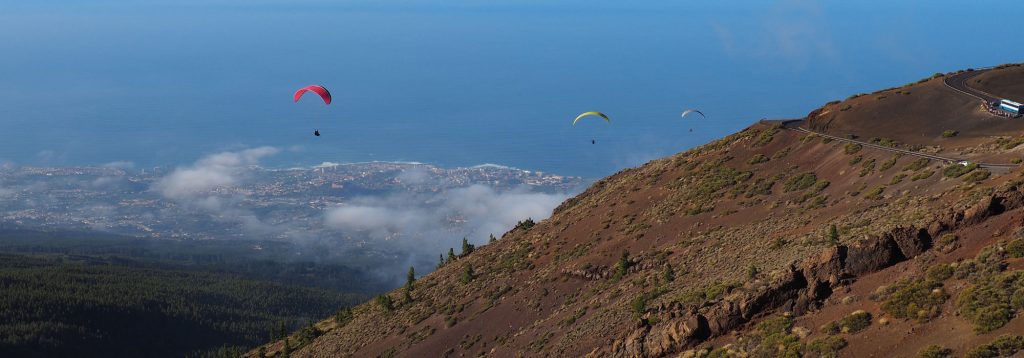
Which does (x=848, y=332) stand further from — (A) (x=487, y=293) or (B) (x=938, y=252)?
(A) (x=487, y=293)

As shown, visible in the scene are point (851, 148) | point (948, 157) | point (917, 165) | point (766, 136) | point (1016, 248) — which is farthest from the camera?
point (766, 136)

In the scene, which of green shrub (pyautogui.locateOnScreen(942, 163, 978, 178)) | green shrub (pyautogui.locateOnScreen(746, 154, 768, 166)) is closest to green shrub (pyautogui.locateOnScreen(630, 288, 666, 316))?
green shrub (pyautogui.locateOnScreen(942, 163, 978, 178))

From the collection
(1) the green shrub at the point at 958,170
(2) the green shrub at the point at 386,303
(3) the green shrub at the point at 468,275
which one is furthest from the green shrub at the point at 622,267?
(2) the green shrub at the point at 386,303

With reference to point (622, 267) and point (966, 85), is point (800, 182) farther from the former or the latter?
point (966, 85)

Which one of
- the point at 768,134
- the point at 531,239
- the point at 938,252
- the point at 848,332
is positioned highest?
the point at 768,134

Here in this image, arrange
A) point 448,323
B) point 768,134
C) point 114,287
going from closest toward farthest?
1. point 448,323
2. point 768,134
3. point 114,287

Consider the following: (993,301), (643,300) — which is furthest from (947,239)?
(643,300)

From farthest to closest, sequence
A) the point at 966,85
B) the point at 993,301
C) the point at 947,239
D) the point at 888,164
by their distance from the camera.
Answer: the point at 966,85
the point at 888,164
the point at 947,239
the point at 993,301

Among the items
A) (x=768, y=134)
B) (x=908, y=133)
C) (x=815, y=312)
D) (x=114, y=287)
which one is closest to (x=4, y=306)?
(x=114, y=287)
